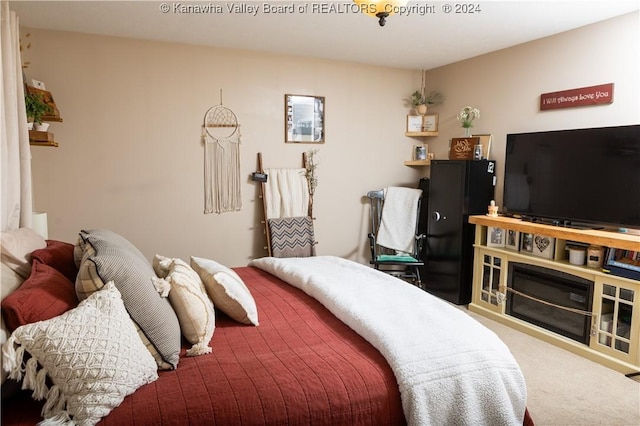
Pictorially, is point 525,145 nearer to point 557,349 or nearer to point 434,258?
point 434,258

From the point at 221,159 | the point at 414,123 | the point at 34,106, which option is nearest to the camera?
the point at 34,106

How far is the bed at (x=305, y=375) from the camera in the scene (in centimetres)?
138

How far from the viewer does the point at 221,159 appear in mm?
4465

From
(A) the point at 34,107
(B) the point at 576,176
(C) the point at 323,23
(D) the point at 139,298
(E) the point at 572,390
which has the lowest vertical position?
(E) the point at 572,390

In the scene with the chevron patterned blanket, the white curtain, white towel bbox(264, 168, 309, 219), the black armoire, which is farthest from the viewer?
white towel bbox(264, 168, 309, 219)

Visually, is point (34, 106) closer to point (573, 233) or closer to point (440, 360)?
point (440, 360)

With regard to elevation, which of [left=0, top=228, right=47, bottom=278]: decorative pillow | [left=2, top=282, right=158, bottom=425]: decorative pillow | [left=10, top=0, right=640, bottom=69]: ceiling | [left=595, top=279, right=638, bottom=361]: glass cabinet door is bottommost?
[left=595, top=279, right=638, bottom=361]: glass cabinet door

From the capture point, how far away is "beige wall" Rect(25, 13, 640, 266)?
12.5 ft

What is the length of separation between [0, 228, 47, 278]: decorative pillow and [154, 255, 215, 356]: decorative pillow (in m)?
0.54

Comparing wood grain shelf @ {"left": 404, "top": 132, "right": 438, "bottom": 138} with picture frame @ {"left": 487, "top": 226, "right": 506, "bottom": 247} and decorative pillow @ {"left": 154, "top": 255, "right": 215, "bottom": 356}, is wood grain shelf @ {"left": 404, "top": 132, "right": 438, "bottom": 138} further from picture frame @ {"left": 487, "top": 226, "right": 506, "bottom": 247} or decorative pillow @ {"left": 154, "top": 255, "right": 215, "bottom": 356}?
decorative pillow @ {"left": 154, "top": 255, "right": 215, "bottom": 356}

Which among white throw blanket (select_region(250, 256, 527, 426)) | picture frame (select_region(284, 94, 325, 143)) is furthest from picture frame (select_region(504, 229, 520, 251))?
picture frame (select_region(284, 94, 325, 143))

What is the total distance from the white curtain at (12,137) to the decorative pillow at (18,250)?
0.32 meters

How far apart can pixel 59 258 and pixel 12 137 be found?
89 centimetres

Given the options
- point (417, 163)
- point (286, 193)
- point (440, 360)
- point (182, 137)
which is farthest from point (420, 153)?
point (440, 360)
